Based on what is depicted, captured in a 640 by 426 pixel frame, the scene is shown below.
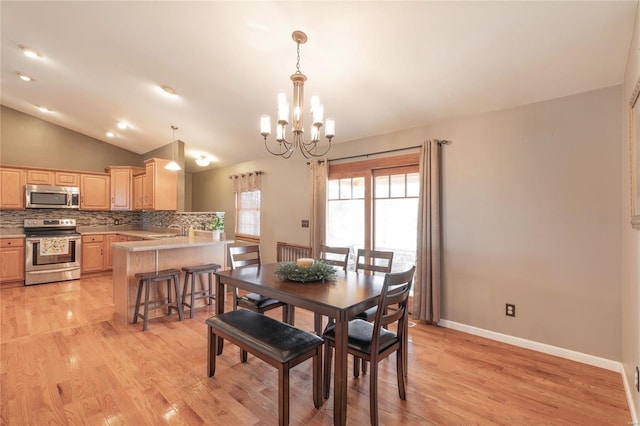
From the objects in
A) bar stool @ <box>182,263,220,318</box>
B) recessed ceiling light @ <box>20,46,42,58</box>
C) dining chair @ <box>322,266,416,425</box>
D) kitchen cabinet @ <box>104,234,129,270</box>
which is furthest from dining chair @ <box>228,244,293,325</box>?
kitchen cabinet @ <box>104,234,129,270</box>

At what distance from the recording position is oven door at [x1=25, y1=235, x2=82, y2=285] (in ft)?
17.5

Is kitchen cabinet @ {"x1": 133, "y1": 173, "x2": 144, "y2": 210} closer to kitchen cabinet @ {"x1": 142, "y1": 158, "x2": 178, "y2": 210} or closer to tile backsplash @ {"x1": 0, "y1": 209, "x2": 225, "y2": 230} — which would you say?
kitchen cabinet @ {"x1": 142, "y1": 158, "x2": 178, "y2": 210}

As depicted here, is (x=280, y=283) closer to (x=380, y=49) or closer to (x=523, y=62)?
(x=380, y=49)

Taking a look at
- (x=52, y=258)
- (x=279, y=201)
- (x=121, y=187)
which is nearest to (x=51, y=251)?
(x=52, y=258)

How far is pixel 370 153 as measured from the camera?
4207mm

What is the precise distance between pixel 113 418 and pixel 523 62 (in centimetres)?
401

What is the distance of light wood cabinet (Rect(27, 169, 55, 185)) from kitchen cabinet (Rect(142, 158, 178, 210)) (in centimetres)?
161

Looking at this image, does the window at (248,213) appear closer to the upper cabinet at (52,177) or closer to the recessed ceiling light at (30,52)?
the upper cabinet at (52,177)

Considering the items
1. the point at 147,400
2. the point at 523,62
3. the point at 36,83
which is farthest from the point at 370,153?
the point at 36,83

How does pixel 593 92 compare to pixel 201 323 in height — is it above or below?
above

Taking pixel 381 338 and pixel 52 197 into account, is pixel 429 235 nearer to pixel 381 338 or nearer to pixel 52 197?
pixel 381 338

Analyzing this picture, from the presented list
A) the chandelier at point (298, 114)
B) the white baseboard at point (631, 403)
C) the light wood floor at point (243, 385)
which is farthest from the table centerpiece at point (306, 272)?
the white baseboard at point (631, 403)

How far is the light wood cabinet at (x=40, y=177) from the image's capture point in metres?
5.59

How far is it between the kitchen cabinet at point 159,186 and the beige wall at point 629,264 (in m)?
6.54
